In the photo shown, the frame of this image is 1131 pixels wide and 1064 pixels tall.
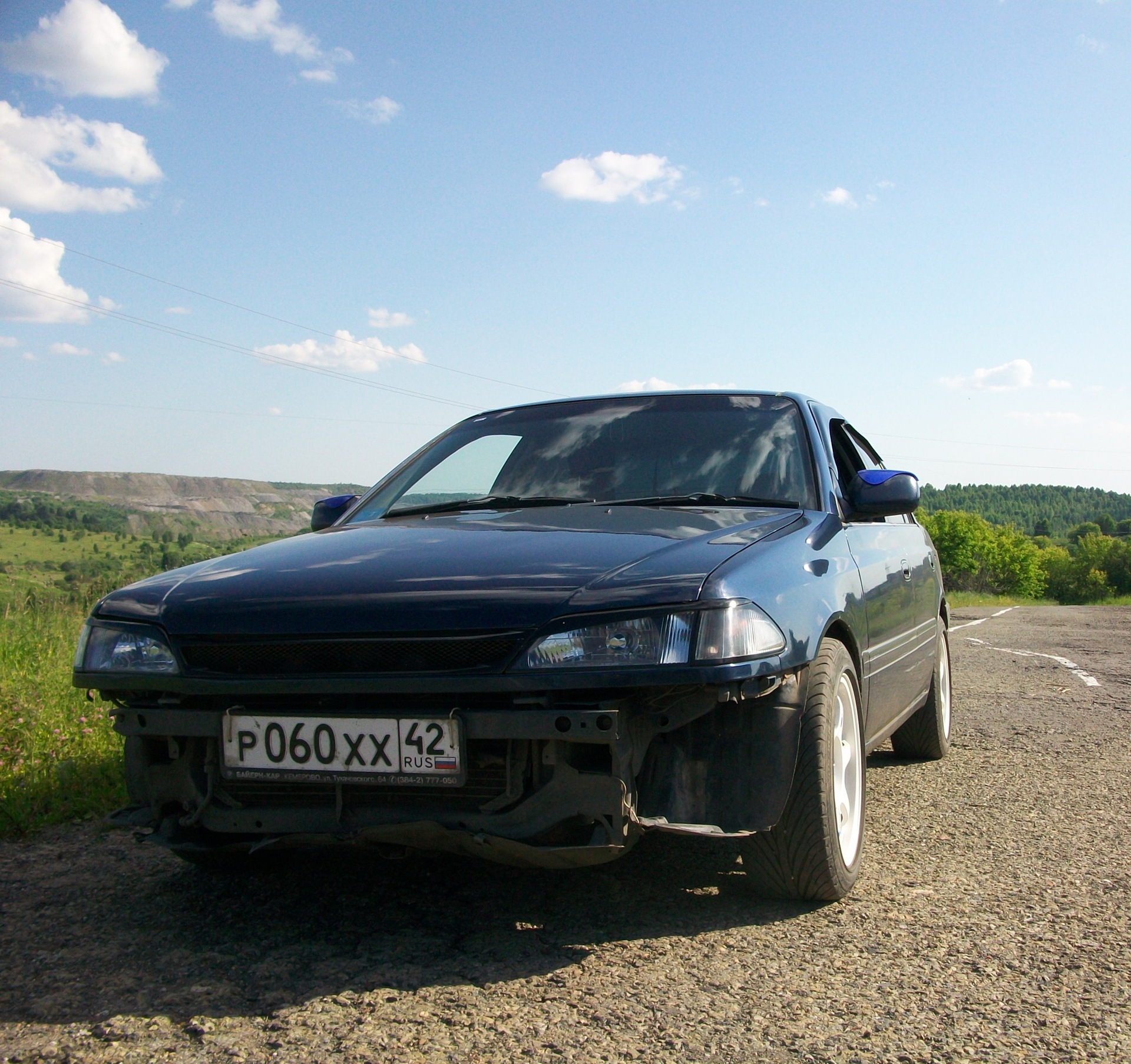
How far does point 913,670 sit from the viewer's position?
4461 millimetres

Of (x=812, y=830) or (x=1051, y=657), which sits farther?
(x=1051, y=657)

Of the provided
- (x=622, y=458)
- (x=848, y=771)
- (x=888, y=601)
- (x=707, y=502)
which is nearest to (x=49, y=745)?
(x=622, y=458)

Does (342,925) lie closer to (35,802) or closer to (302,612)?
(302,612)

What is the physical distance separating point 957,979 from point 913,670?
2175 mm

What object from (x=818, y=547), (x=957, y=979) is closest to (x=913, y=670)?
(x=818, y=547)

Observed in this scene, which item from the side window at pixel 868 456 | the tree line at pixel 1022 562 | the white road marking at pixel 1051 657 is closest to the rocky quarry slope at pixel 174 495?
the white road marking at pixel 1051 657

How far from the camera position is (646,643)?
239 cm

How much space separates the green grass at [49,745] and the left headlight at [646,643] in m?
2.60

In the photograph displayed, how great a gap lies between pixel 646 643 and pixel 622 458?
1561 mm

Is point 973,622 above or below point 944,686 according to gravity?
Result: below

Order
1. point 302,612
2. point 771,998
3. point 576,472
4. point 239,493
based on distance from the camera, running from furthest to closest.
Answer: point 239,493
point 576,472
point 302,612
point 771,998

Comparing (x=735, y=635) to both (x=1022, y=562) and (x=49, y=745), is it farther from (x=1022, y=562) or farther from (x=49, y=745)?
(x=1022, y=562)

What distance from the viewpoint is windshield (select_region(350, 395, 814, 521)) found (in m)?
3.67

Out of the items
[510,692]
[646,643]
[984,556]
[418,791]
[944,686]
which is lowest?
[984,556]
